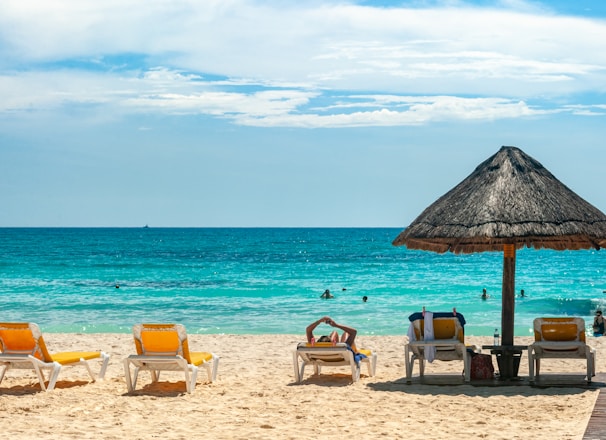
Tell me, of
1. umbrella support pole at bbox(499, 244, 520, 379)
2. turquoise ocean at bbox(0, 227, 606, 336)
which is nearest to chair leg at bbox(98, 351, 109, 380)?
umbrella support pole at bbox(499, 244, 520, 379)

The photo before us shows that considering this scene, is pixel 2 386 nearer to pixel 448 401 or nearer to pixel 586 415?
pixel 448 401

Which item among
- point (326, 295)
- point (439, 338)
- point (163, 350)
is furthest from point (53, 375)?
point (326, 295)

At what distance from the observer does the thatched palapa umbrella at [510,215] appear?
29.2 feet

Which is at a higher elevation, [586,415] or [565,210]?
[565,210]

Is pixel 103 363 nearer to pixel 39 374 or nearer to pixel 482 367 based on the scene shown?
pixel 39 374

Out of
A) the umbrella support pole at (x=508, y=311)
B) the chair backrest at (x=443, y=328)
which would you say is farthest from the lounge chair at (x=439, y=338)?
the umbrella support pole at (x=508, y=311)

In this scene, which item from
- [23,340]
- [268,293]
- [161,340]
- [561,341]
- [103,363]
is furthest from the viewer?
[268,293]

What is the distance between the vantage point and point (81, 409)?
7.70m

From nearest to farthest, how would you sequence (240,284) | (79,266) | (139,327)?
1. (139,327)
2. (240,284)
3. (79,266)

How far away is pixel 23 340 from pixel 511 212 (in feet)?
16.5

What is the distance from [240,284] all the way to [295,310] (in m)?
11.2

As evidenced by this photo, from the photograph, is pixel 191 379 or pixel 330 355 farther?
pixel 330 355

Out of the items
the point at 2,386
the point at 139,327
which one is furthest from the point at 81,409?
the point at 2,386

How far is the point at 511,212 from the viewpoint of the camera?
897cm
